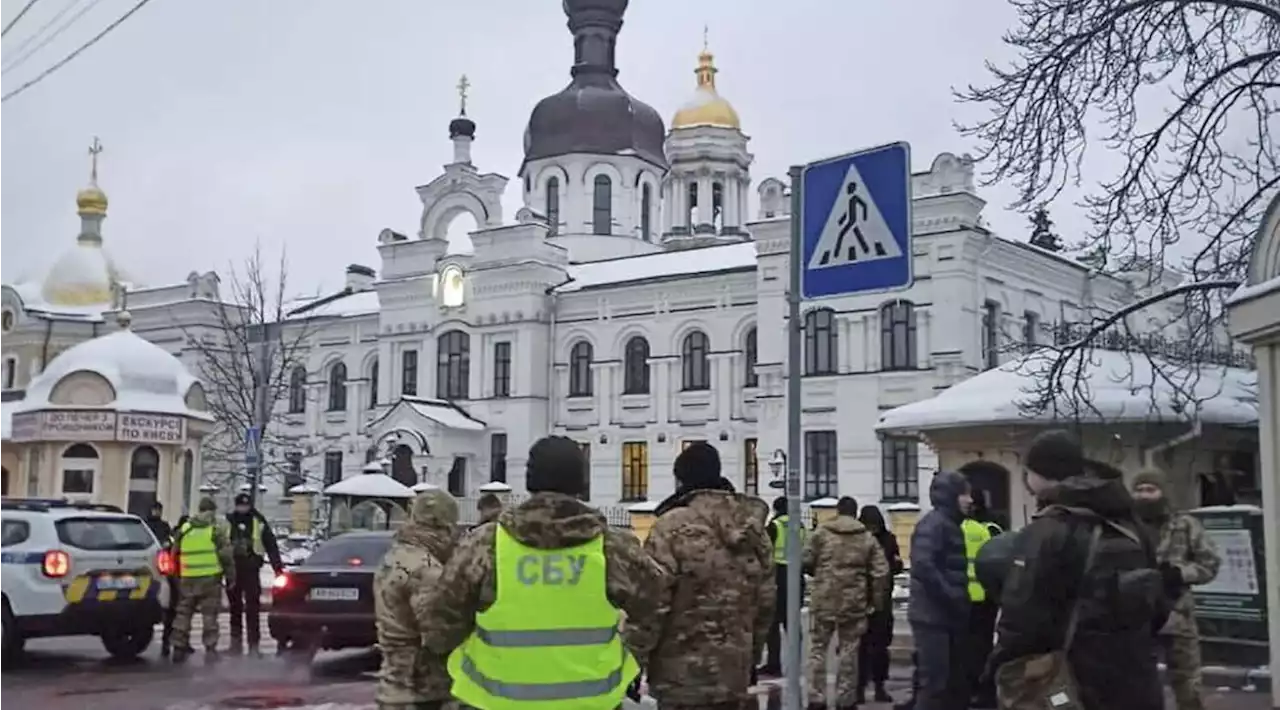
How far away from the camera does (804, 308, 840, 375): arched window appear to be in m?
39.8

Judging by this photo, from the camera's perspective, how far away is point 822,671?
1136cm

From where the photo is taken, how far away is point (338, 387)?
5247cm

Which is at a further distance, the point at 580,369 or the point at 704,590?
the point at 580,369

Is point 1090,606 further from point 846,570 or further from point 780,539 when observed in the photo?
point 780,539

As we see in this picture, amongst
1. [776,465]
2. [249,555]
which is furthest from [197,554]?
[776,465]

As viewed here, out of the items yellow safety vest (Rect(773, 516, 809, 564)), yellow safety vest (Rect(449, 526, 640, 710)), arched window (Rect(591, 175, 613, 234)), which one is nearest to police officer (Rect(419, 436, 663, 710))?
yellow safety vest (Rect(449, 526, 640, 710))

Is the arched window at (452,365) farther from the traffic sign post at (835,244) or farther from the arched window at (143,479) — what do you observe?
the traffic sign post at (835,244)

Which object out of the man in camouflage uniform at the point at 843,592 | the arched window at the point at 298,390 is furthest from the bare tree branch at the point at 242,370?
the man in camouflage uniform at the point at 843,592

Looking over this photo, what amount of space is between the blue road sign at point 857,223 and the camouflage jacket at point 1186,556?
4.06m

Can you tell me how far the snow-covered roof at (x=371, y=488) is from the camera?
34.2 m

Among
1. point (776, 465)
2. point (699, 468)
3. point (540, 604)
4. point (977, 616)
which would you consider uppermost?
point (776, 465)

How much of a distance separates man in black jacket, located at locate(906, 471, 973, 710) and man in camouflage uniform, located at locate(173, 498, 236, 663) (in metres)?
9.44

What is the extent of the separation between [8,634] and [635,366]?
103ft

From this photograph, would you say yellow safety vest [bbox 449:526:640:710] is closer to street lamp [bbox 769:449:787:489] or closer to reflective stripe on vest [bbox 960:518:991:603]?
reflective stripe on vest [bbox 960:518:991:603]
